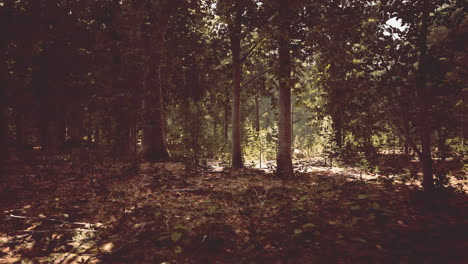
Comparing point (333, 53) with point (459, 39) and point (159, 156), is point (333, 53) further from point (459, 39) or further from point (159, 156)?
point (159, 156)

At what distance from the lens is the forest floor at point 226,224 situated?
3977mm

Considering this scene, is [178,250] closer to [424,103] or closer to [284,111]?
[424,103]

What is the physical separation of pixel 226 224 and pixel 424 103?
4.67m

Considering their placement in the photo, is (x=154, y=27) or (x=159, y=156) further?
(x=159, y=156)

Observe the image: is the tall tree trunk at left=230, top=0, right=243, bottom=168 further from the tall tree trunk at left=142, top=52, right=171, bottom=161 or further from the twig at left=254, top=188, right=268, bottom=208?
the twig at left=254, top=188, right=268, bottom=208

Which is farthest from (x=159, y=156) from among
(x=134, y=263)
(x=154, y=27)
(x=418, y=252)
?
(x=418, y=252)

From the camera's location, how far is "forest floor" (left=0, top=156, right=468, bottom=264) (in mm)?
3977

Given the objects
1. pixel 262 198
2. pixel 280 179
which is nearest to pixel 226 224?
pixel 262 198

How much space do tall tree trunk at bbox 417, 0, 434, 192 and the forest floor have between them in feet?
1.54

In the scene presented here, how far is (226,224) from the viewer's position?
5.43m

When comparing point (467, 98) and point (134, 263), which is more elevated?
point (467, 98)

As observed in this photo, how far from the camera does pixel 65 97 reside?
21.6 m

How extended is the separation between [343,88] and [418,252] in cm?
334

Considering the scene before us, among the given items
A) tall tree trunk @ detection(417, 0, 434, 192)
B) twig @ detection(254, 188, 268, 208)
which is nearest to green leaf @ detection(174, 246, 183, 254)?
twig @ detection(254, 188, 268, 208)
